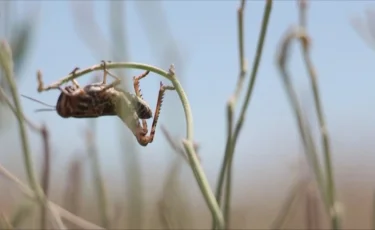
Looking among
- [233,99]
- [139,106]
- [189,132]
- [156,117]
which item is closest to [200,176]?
[189,132]

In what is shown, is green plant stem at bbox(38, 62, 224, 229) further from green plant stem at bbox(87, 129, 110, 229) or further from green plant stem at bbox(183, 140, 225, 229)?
green plant stem at bbox(87, 129, 110, 229)

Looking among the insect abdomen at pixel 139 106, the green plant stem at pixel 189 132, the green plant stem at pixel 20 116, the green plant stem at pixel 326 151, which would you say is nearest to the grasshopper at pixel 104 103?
the insect abdomen at pixel 139 106

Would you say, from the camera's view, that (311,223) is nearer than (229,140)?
No

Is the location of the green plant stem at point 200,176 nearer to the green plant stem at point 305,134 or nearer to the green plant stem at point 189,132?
the green plant stem at point 189,132

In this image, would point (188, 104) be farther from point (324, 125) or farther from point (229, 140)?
point (324, 125)

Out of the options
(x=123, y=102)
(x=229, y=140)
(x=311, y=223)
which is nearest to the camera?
(x=229, y=140)

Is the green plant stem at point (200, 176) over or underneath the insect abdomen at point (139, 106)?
underneath

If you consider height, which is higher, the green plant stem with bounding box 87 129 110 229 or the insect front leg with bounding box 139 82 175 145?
the insect front leg with bounding box 139 82 175 145

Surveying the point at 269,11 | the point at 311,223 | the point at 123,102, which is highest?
the point at 269,11

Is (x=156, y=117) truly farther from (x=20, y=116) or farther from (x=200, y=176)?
(x=200, y=176)

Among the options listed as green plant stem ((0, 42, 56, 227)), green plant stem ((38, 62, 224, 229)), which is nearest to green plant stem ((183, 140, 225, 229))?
green plant stem ((38, 62, 224, 229))

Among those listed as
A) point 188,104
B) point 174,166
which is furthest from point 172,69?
point 174,166
